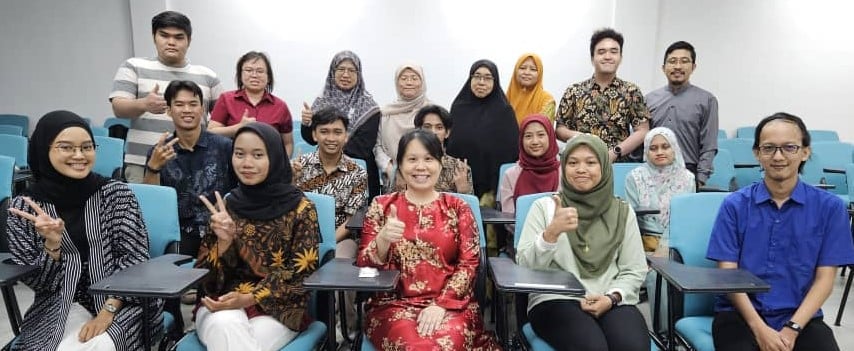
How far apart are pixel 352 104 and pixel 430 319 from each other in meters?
1.80

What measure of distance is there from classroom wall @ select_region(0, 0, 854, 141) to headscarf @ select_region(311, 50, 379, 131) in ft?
Result: 7.86

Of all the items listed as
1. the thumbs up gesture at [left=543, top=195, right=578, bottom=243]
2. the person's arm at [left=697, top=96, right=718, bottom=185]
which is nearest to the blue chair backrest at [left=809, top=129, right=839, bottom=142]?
the person's arm at [left=697, top=96, right=718, bottom=185]

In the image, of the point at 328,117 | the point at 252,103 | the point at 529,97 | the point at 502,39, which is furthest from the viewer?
the point at 502,39

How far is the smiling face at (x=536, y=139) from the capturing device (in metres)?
2.71

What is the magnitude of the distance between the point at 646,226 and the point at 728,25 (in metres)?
3.98

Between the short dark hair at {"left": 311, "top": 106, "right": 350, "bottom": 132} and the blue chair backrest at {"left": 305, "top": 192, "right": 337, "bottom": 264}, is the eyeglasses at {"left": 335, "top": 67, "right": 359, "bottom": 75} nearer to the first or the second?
the short dark hair at {"left": 311, "top": 106, "right": 350, "bottom": 132}

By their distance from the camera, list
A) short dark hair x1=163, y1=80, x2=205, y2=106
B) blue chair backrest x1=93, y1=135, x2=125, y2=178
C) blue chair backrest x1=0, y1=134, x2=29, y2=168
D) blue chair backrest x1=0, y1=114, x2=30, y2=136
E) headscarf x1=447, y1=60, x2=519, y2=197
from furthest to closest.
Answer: blue chair backrest x1=0, y1=114, x2=30, y2=136
blue chair backrest x1=0, y1=134, x2=29, y2=168
blue chair backrest x1=93, y1=135, x2=125, y2=178
headscarf x1=447, y1=60, x2=519, y2=197
short dark hair x1=163, y1=80, x2=205, y2=106

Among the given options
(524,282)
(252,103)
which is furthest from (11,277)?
(252,103)

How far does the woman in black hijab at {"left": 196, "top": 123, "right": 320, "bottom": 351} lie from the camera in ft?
5.65

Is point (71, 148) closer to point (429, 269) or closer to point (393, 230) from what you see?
point (393, 230)

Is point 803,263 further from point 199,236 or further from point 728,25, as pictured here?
point 728,25

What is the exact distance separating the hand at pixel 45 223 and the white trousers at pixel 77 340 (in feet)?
0.86

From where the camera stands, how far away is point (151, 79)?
2760 millimetres

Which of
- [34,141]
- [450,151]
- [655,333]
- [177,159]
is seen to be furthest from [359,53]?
[655,333]
